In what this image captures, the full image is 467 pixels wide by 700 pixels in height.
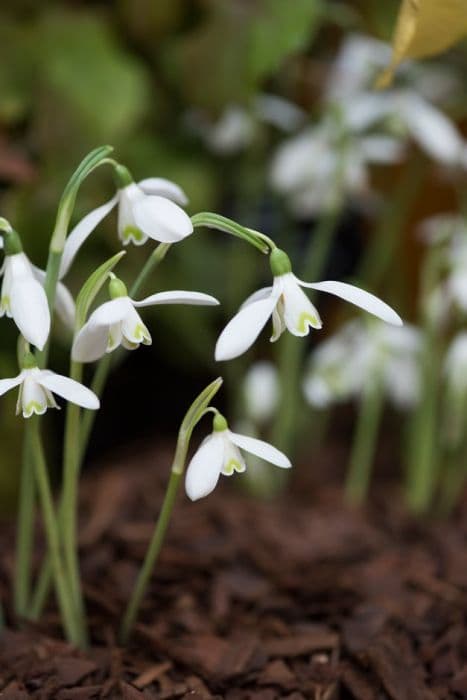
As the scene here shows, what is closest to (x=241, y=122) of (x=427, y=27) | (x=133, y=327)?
(x=427, y=27)

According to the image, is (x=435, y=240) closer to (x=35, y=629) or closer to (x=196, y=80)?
(x=196, y=80)

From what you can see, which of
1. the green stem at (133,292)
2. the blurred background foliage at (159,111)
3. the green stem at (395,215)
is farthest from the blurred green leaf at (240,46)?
the green stem at (133,292)

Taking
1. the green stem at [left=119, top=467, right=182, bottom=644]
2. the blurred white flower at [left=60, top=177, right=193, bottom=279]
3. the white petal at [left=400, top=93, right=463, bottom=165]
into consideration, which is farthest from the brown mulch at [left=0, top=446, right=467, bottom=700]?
the white petal at [left=400, top=93, right=463, bottom=165]

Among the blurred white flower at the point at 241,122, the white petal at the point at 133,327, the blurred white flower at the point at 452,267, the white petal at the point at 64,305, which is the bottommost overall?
the white petal at the point at 133,327

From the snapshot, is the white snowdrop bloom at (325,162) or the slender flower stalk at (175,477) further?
the white snowdrop bloom at (325,162)

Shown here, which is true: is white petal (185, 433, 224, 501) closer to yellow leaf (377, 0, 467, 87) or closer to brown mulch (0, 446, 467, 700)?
brown mulch (0, 446, 467, 700)

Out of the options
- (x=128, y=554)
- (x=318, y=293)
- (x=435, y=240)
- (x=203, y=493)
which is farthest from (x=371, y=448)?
(x=203, y=493)

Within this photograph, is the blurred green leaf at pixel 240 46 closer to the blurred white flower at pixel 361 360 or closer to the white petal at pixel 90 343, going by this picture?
the blurred white flower at pixel 361 360
